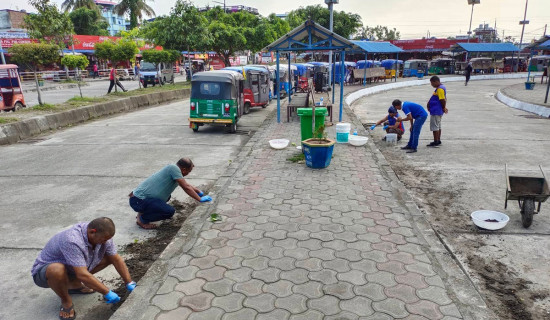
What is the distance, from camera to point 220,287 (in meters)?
3.66

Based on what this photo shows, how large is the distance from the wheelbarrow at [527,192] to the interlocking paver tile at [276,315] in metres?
3.74

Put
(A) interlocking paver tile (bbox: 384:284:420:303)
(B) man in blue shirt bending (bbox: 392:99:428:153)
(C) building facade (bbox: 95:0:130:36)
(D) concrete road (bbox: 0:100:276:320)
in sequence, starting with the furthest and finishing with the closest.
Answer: (C) building facade (bbox: 95:0:130:36)
(B) man in blue shirt bending (bbox: 392:99:428:153)
(D) concrete road (bbox: 0:100:276:320)
(A) interlocking paver tile (bbox: 384:284:420:303)

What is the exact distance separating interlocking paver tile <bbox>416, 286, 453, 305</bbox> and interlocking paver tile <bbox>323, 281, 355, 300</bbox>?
25.4 inches

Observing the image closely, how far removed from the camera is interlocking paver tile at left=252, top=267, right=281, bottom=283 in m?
3.79

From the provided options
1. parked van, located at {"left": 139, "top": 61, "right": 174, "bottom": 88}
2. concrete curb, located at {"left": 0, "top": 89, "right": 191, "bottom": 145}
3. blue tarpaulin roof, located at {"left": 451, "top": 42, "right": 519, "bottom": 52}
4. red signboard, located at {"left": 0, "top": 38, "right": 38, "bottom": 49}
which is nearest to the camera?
concrete curb, located at {"left": 0, "top": 89, "right": 191, "bottom": 145}

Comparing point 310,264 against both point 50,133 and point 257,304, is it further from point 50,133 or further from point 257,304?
point 50,133

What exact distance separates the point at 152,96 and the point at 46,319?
18.1m

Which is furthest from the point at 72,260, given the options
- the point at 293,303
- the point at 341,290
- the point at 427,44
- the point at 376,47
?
the point at 427,44

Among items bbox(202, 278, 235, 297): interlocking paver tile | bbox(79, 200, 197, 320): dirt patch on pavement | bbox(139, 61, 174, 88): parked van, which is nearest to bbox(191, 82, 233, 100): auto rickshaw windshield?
bbox(79, 200, 197, 320): dirt patch on pavement

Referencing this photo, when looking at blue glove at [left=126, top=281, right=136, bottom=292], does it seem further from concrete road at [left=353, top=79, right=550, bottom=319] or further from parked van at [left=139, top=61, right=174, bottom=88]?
parked van at [left=139, top=61, right=174, bottom=88]

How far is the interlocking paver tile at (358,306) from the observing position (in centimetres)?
328

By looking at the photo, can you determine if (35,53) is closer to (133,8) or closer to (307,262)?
(307,262)

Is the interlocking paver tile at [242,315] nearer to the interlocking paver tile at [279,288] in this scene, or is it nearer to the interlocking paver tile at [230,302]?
the interlocking paver tile at [230,302]

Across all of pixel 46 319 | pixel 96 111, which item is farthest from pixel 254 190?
pixel 96 111
